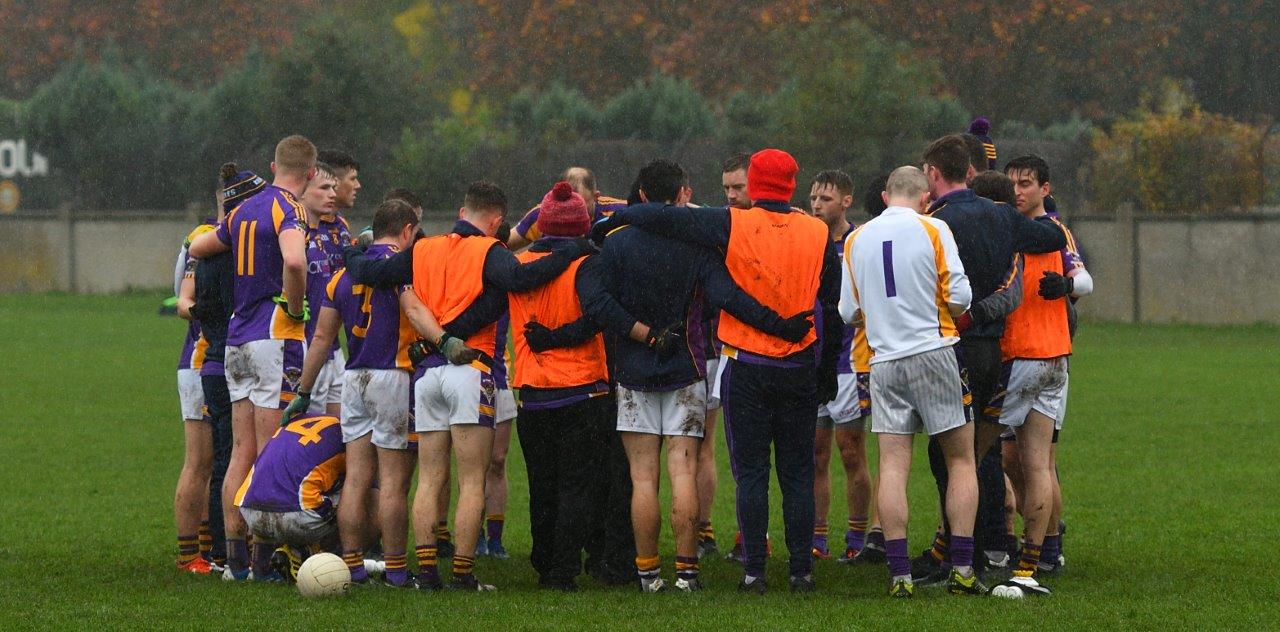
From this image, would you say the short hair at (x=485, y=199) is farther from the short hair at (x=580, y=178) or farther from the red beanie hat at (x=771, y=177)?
the red beanie hat at (x=771, y=177)

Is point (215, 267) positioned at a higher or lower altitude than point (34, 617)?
higher

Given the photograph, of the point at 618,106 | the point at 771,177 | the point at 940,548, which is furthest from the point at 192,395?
the point at 618,106

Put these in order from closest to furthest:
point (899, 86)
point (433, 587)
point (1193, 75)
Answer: point (433, 587) → point (899, 86) → point (1193, 75)

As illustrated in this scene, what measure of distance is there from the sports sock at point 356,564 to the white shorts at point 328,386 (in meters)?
1.03

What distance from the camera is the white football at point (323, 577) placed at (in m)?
7.91

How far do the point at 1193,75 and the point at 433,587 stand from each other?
45935mm

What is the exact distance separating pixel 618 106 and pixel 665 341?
33.1m

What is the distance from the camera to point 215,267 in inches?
354

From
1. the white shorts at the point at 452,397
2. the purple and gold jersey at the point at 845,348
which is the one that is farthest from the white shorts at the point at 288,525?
the purple and gold jersey at the point at 845,348

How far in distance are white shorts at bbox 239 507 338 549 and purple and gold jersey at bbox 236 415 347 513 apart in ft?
0.09

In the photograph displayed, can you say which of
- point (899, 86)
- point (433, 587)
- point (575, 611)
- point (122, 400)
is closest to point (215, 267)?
point (433, 587)

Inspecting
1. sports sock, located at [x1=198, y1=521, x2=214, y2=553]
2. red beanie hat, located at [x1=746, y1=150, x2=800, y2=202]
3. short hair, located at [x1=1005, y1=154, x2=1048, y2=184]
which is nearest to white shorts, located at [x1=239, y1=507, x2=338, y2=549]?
sports sock, located at [x1=198, y1=521, x2=214, y2=553]

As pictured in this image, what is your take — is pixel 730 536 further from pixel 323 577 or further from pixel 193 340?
pixel 193 340

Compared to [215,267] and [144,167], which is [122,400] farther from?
[144,167]
